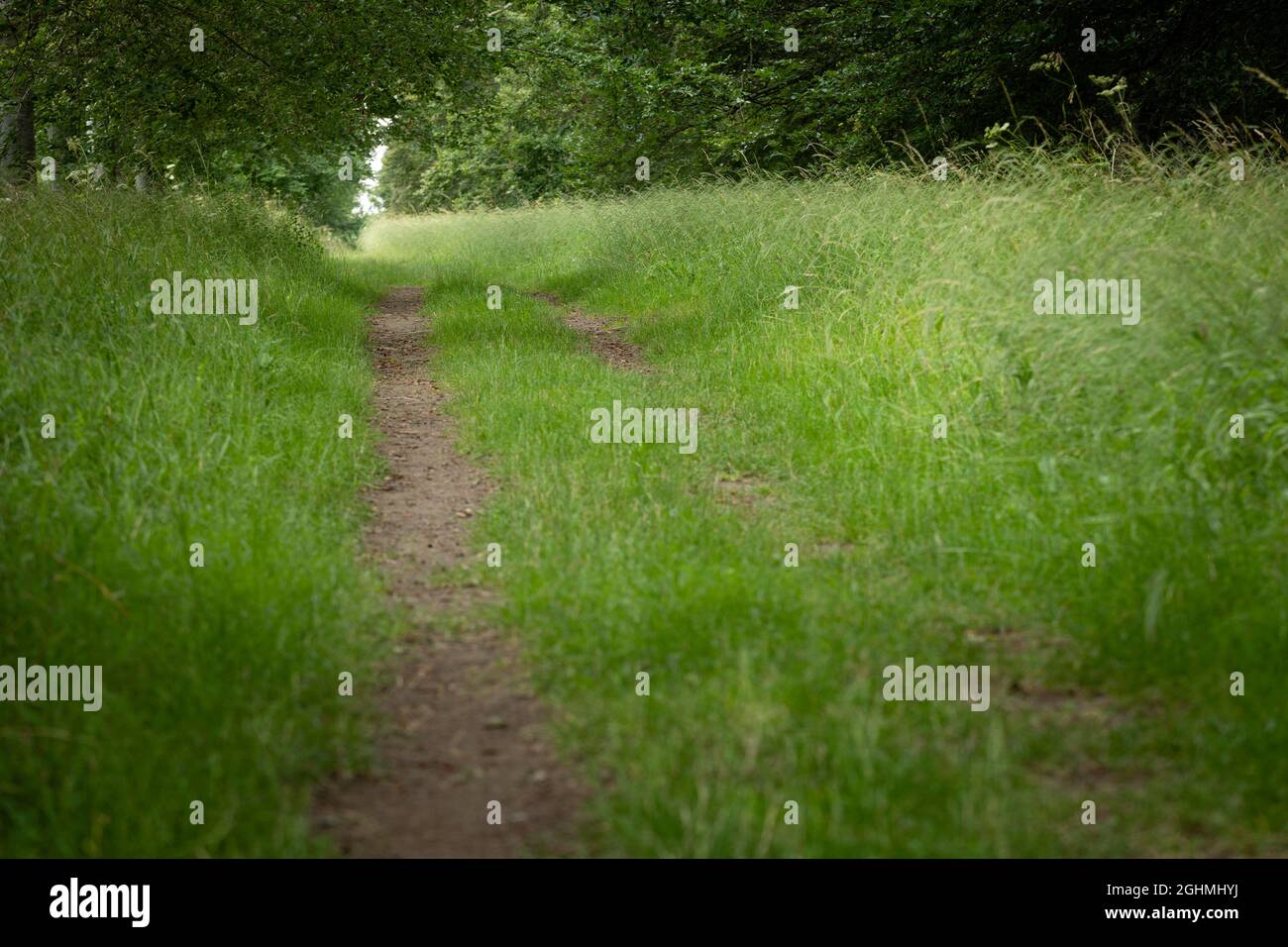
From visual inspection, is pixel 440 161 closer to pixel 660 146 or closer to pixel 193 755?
pixel 660 146

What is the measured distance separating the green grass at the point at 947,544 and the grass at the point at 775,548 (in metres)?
0.02

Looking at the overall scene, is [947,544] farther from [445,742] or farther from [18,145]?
[18,145]

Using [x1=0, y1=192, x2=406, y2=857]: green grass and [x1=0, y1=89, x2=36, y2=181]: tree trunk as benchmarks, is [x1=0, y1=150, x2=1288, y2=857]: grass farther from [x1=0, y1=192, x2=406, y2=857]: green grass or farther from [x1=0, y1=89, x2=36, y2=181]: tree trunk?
[x1=0, y1=89, x2=36, y2=181]: tree trunk

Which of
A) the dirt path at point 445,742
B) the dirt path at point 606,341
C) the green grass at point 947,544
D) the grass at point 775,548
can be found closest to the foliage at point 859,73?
the dirt path at point 606,341

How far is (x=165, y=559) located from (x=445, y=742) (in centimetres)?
168

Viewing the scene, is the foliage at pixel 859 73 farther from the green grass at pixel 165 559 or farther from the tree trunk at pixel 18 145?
the green grass at pixel 165 559

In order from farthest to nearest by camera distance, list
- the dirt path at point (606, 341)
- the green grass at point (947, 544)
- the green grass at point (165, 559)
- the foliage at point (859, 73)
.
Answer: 1. the foliage at point (859, 73)
2. the dirt path at point (606, 341)
3. the green grass at point (947, 544)
4. the green grass at point (165, 559)

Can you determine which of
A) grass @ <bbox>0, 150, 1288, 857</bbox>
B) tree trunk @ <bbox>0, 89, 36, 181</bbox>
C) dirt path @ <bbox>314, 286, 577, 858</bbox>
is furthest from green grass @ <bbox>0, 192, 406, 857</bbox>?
tree trunk @ <bbox>0, 89, 36, 181</bbox>

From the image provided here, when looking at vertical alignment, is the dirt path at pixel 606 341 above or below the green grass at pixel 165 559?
above

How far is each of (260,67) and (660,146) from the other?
997 cm

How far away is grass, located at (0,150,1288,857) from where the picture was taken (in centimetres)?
342

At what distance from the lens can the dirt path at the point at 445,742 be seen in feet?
11.1

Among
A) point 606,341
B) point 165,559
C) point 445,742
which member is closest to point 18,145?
point 606,341

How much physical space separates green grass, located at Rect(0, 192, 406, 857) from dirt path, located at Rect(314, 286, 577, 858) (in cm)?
17
